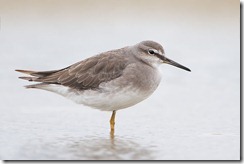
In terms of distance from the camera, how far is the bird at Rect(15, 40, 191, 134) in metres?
9.03

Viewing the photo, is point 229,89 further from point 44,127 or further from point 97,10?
point 97,10

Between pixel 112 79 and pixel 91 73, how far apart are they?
0.46 m

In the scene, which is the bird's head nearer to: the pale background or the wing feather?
the wing feather

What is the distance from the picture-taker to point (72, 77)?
959 cm

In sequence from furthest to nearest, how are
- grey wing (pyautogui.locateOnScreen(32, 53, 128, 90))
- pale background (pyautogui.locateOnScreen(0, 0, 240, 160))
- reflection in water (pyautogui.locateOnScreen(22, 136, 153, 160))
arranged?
grey wing (pyautogui.locateOnScreen(32, 53, 128, 90)), pale background (pyautogui.locateOnScreen(0, 0, 240, 160)), reflection in water (pyautogui.locateOnScreen(22, 136, 153, 160))

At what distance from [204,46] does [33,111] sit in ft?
22.6

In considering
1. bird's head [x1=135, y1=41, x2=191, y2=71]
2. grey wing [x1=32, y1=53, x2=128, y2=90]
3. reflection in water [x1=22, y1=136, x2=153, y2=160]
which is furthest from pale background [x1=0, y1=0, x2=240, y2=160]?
bird's head [x1=135, y1=41, x2=191, y2=71]

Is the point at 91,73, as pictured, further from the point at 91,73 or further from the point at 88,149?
the point at 88,149

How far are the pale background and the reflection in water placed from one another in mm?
14

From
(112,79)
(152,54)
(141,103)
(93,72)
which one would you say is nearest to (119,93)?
(112,79)

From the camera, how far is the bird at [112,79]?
903cm

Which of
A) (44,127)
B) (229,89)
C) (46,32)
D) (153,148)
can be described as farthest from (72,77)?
(46,32)

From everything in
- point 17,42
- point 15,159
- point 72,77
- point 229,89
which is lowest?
point 15,159

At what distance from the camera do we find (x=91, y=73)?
31.0 ft
